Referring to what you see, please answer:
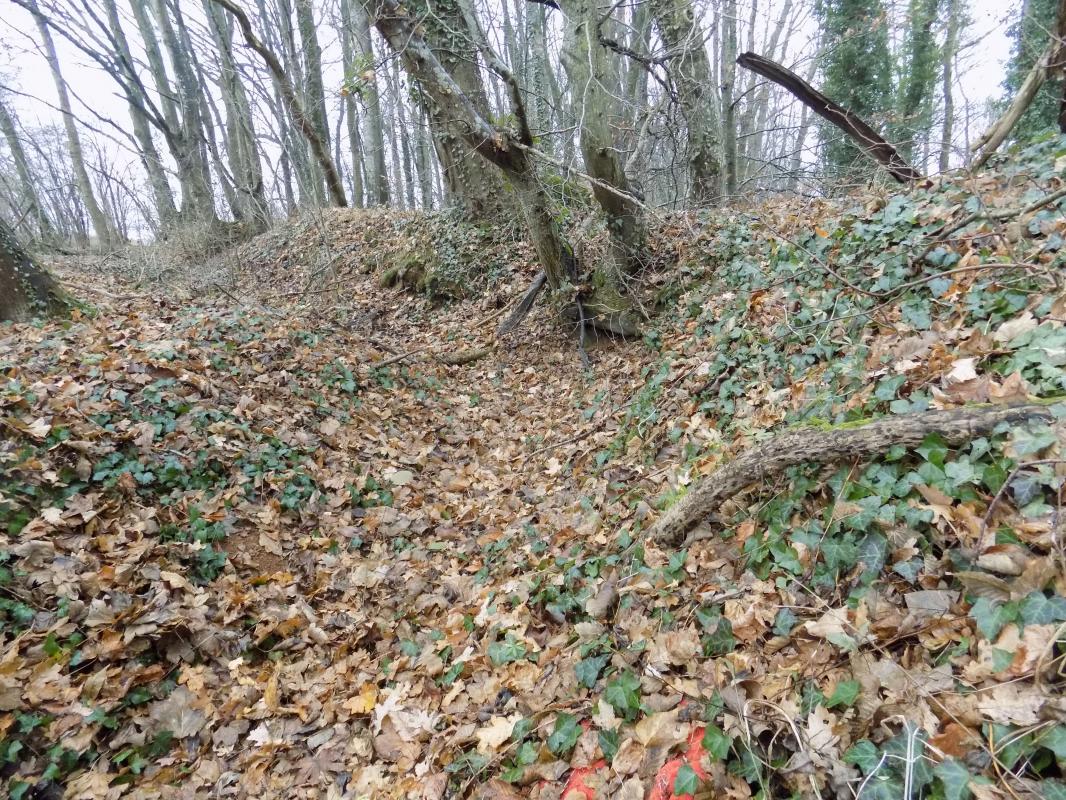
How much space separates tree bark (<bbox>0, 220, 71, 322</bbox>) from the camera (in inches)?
244

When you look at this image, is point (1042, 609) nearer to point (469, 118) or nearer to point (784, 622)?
point (784, 622)

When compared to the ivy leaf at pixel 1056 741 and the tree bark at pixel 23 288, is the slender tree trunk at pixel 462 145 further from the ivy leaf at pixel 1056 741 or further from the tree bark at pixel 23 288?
the ivy leaf at pixel 1056 741

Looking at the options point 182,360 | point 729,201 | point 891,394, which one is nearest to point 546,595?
point 891,394

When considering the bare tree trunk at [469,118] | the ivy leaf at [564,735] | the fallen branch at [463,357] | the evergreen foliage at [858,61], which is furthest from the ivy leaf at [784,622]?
the evergreen foliage at [858,61]

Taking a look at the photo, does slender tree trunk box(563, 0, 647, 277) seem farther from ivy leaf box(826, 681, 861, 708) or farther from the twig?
ivy leaf box(826, 681, 861, 708)

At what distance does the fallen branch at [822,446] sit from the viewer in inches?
85.1

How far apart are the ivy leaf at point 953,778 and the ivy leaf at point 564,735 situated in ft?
4.39

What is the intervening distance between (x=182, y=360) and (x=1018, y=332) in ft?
21.6

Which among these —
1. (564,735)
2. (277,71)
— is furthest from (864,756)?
(277,71)

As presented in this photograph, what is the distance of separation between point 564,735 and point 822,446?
179 cm

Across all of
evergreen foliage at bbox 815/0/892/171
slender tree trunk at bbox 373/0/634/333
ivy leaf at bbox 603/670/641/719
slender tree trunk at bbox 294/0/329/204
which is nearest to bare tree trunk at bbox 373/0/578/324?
slender tree trunk at bbox 373/0/634/333

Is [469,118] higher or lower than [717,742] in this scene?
higher

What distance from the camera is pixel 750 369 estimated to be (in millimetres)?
4305

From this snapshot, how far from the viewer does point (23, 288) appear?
20.8 feet
